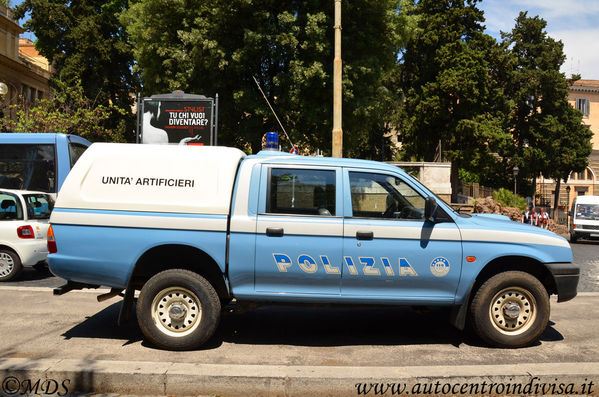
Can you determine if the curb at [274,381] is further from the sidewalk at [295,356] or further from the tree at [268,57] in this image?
the tree at [268,57]

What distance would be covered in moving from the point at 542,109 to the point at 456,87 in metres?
16.1

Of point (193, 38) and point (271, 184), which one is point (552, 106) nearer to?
point (193, 38)

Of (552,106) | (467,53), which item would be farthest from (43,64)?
(552,106)

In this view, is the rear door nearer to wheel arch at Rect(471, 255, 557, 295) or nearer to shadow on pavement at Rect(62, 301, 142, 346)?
wheel arch at Rect(471, 255, 557, 295)

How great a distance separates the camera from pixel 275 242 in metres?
5.52

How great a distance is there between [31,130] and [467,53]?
1026 inches

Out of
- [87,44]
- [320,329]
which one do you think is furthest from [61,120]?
[320,329]

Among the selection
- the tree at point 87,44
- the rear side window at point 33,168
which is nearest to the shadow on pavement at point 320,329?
the rear side window at point 33,168

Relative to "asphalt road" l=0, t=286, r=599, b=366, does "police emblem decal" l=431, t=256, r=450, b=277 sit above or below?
above

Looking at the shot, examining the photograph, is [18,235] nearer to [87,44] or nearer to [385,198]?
[385,198]

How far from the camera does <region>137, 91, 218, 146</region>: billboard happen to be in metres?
15.7

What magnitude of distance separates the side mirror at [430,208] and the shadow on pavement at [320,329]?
123cm

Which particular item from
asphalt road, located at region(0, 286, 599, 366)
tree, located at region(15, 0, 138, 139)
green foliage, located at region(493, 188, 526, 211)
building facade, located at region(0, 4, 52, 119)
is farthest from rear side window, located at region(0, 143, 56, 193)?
building facade, located at region(0, 4, 52, 119)

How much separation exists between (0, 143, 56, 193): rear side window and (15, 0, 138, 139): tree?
1714 cm
